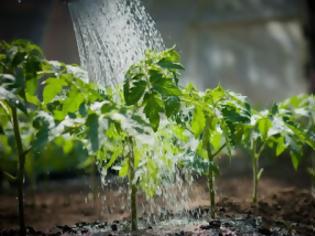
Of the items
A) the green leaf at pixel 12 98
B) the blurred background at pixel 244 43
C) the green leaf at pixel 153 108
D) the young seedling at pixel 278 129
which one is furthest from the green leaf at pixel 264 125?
the blurred background at pixel 244 43

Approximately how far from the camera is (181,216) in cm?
260

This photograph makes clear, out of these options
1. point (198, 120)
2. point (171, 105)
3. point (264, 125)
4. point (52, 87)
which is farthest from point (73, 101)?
point (264, 125)

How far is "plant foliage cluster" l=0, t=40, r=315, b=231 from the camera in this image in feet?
5.67

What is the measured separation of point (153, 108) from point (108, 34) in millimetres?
1142

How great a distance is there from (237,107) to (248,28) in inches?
217

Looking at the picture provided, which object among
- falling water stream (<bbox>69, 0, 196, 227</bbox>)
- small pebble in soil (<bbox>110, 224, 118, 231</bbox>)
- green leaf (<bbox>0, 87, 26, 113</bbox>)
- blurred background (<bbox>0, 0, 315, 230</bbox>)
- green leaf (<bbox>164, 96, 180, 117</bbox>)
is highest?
blurred background (<bbox>0, 0, 315, 230</bbox>)

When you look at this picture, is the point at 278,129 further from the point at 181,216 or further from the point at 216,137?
the point at 181,216

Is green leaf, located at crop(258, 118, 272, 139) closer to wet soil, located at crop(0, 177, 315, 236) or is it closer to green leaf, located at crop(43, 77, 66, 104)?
wet soil, located at crop(0, 177, 315, 236)

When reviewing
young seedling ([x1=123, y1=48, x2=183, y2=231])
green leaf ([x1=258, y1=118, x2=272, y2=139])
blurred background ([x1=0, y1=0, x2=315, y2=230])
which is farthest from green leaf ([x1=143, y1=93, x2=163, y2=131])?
blurred background ([x1=0, y1=0, x2=315, y2=230])

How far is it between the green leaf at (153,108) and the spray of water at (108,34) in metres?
0.87

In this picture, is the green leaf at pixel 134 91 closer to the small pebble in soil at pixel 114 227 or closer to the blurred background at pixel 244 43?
the small pebble in soil at pixel 114 227

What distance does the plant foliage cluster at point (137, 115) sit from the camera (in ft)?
5.67

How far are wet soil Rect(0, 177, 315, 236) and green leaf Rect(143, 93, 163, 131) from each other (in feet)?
1.78

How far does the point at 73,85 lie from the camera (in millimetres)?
1813
